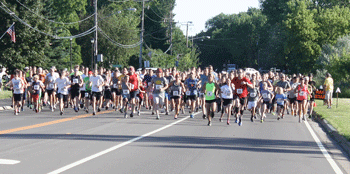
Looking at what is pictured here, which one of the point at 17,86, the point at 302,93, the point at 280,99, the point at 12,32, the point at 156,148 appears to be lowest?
the point at 156,148

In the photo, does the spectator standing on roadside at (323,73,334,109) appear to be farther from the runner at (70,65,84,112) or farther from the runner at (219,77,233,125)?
the runner at (70,65,84,112)

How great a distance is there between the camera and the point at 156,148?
36.0 feet

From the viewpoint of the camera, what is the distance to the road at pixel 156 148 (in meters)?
8.76

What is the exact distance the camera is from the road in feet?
28.7

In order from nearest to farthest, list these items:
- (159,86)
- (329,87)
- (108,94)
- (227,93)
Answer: (227,93) → (159,86) → (108,94) → (329,87)

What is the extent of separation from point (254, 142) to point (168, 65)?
1798 inches

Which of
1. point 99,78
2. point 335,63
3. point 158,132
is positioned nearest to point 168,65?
point 335,63

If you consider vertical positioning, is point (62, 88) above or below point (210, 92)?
above

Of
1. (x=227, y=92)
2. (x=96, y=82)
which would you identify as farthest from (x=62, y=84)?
(x=227, y=92)

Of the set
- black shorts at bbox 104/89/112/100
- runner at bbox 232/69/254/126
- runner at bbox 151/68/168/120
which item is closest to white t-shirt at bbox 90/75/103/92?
runner at bbox 151/68/168/120

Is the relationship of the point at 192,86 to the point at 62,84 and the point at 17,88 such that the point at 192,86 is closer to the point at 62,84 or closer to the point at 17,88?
the point at 62,84

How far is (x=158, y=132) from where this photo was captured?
14141mm

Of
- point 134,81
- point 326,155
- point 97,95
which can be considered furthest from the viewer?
point 97,95

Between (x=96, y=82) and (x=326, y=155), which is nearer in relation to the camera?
(x=326, y=155)
